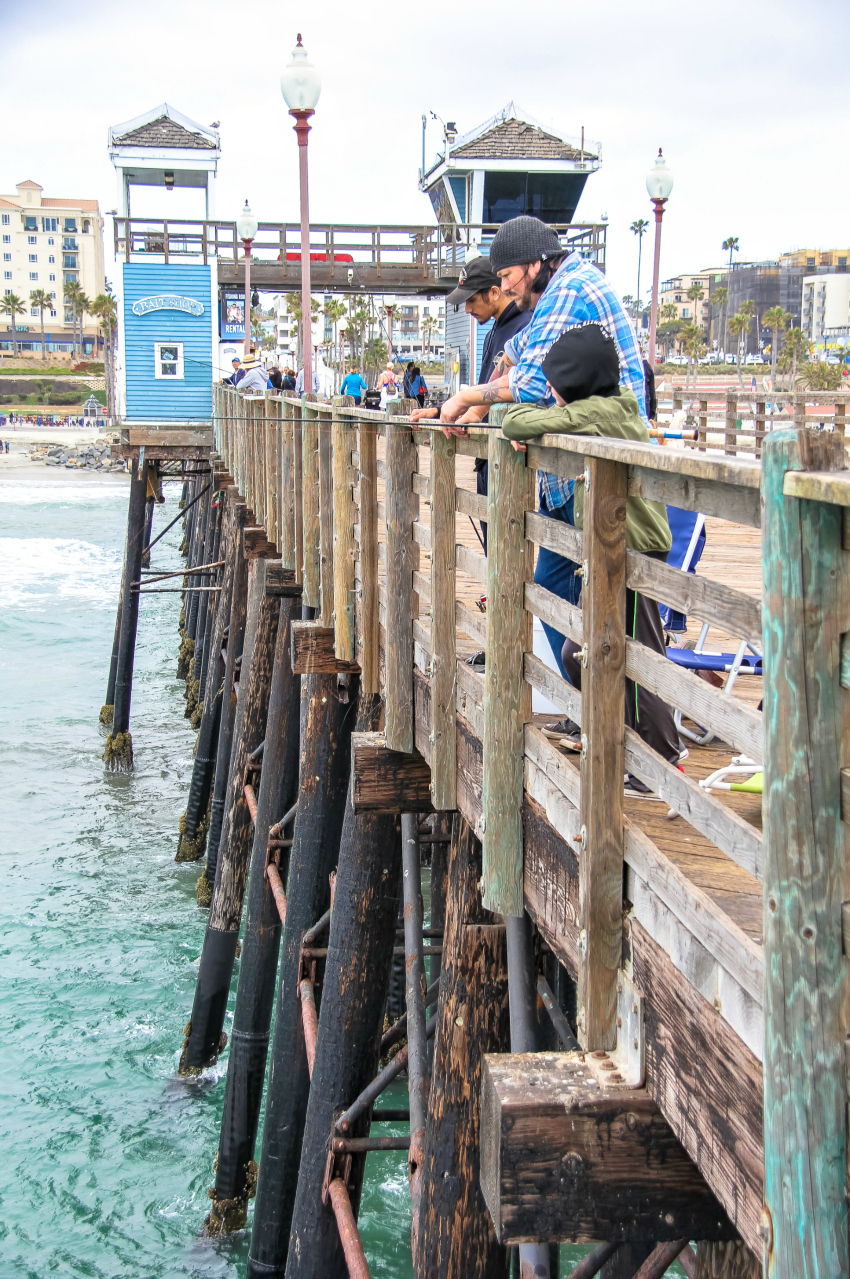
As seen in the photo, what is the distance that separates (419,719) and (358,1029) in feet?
5.32

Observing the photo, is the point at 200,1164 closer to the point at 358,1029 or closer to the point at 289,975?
the point at 289,975

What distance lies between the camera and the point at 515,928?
3363mm

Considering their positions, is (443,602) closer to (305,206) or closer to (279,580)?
(279,580)

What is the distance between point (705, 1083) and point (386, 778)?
2620 mm

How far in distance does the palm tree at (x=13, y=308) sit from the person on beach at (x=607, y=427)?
124 metres

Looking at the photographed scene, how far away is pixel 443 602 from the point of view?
3.79 metres

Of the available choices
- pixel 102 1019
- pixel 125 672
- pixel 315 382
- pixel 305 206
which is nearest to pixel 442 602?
pixel 305 206

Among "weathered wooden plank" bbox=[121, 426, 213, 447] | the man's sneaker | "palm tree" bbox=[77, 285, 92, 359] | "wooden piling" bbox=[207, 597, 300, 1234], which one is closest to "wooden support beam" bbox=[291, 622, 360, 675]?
"wooden piling" bbox=[207, 597, 300, 1234]

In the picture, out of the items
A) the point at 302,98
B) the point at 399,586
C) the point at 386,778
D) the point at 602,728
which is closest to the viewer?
the point at 602,728

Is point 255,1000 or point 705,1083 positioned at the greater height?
point 705,1083

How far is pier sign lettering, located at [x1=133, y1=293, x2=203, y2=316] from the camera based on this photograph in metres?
25.2

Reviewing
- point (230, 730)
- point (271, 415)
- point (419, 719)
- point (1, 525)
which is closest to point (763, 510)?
point (419, 719)

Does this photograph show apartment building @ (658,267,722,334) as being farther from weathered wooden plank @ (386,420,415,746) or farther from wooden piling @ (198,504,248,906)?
weathered wooden plank @ (386,420,415,746)

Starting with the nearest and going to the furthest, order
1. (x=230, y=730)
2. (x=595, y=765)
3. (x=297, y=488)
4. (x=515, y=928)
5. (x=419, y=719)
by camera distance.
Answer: (x=595, y=765) < (x=515, y=928) < (x=419, y=719) < (x=297, y=488) < (x=230, y=730)
